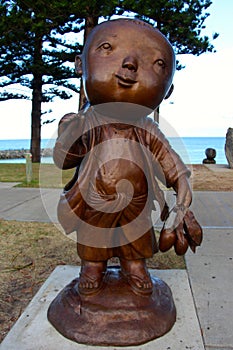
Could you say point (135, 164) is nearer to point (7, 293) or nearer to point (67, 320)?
point (67, 320)

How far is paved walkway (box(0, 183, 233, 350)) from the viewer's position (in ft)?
5.88

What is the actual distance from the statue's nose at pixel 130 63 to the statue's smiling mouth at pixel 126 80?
0.13ft

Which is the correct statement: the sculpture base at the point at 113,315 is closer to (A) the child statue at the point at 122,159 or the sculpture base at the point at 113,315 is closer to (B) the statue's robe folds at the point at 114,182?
(A) the child statue at the point at 122,159

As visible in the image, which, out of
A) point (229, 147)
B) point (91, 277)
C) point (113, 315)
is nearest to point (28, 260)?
point (91, 277)

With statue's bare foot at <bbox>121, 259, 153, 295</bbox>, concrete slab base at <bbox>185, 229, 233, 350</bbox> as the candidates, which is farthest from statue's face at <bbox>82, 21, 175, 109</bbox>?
concrete slab base at <bbox>185, 229, 233, 350</bbox>

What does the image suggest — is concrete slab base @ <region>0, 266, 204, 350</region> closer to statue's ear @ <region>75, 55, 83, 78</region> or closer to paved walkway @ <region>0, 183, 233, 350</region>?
paved walkway @ <region>0, 183, 233, 350</region>

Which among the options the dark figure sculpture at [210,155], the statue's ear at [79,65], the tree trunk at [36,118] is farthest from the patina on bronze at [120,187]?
the dark figure sculpture at [210,155]

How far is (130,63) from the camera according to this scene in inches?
55.9

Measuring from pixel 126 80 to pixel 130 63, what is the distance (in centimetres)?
7

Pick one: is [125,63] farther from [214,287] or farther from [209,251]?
[209,251]

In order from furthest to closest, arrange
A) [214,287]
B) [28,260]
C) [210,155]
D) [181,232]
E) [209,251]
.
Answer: [210,155] < [209,251] < [28,260] < [214,287] < [181,232]

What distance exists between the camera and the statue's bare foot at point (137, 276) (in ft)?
5.48

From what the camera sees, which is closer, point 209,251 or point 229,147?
point 209,251

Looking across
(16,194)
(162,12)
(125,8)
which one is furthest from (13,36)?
(16,194)
